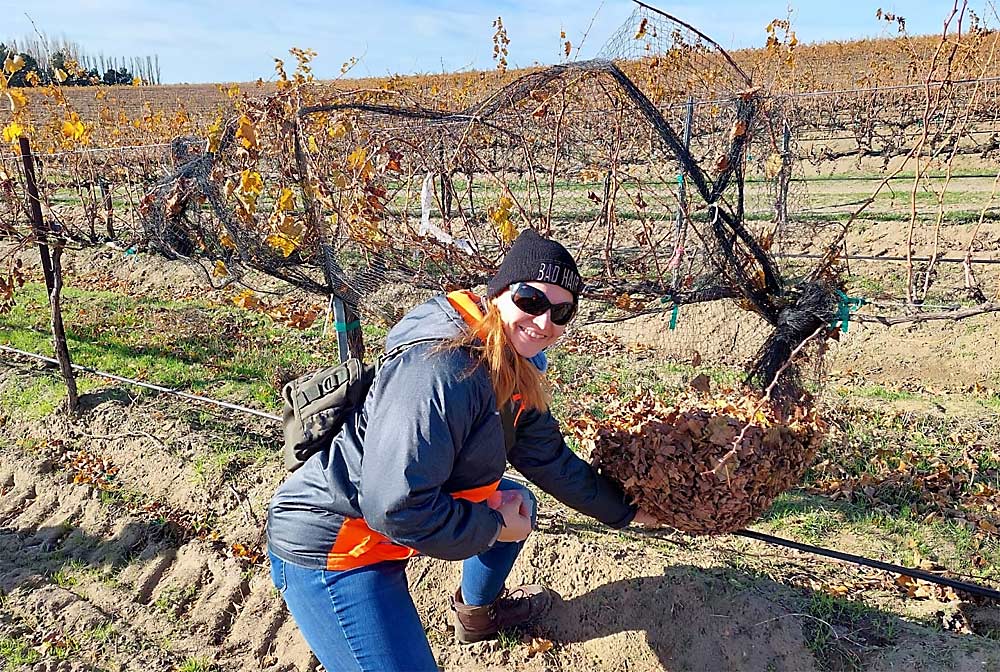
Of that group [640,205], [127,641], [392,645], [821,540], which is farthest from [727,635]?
[127,641]

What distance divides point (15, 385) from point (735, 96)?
515 centimetres

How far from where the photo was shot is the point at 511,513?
2.15m

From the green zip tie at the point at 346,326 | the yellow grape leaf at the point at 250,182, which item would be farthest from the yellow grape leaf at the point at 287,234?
the green zip tie at the point at 346,326

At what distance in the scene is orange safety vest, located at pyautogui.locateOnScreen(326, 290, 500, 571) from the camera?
1967mm

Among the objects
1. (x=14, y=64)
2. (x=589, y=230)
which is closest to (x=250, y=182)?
(x=589, y=230)

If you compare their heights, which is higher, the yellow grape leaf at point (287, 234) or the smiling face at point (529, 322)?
the yellow grape leaf at point (287, 234)

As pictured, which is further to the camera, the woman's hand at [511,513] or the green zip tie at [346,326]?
the green zip tie at [346,326]

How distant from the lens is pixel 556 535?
3.27m

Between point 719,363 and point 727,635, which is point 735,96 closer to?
→ point 727,635

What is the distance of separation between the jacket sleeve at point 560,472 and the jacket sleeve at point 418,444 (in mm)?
402

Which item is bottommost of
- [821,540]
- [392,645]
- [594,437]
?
[821,540]

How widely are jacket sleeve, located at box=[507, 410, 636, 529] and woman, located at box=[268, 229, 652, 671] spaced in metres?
0.11

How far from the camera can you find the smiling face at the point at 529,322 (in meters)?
1.92

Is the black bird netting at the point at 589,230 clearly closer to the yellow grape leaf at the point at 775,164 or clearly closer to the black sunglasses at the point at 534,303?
the yellow grape leaf at the point at 775,164
